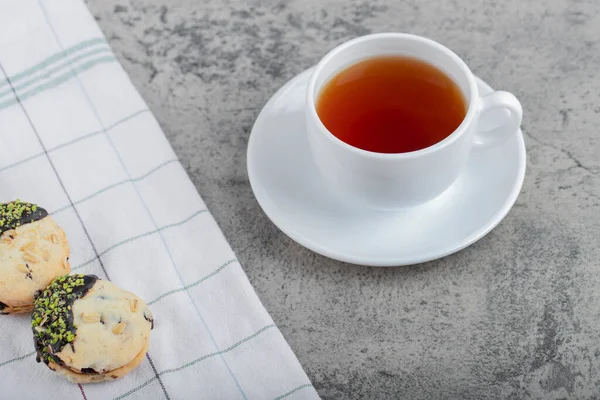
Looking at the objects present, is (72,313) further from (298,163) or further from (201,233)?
(298,163)

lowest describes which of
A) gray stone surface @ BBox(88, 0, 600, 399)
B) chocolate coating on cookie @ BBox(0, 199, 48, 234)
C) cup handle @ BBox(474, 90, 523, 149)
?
gray stone surface @ BBox(88, 0, 600, 399)

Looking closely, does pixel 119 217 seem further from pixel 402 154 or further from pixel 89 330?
pixel 402 154

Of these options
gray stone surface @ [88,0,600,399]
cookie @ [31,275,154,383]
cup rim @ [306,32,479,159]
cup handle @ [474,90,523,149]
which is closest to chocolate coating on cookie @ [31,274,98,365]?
cookie @ [31,275,154,383]

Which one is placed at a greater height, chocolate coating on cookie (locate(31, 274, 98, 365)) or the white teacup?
the white teacup

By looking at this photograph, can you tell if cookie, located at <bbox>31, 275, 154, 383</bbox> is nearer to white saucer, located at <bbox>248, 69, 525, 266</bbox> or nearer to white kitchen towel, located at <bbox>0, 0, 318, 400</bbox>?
white kitchen towel, located at <bbox>0, 0, 318, 400</bbox>

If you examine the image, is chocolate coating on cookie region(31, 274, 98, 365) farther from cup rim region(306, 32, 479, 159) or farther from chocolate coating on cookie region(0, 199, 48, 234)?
cup rim region(306, 32, 479, 159)

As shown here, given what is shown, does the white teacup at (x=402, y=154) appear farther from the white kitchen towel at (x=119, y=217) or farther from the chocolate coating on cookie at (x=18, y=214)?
the chocolate coating on cookie at (x=18, y=214)

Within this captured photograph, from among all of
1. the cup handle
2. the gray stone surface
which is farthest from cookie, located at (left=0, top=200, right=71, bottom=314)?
the cup handle

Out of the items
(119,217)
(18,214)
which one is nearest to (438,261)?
(119,217)
